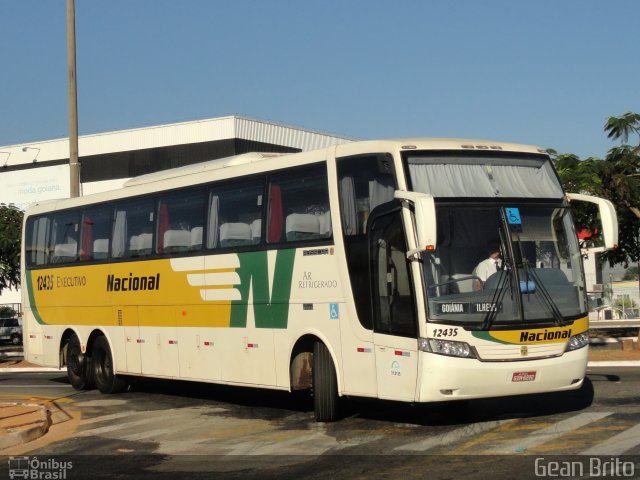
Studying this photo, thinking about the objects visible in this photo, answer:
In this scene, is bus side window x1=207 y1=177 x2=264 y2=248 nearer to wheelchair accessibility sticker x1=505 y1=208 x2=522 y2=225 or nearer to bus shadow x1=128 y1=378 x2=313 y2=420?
bus shadow x1=128 y1=378 x2=313 y2=420

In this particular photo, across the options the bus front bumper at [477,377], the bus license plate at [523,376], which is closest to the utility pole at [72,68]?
the bus front bumper at [477,377]

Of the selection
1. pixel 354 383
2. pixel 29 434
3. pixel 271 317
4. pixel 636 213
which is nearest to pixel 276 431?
pixel 354 383

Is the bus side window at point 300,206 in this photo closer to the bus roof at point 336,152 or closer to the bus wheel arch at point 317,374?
the bus roof at point 336,152

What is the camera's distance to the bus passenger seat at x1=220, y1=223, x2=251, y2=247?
15688 millimetres

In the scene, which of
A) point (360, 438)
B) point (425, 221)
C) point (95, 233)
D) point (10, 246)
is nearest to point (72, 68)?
point (95, 233)

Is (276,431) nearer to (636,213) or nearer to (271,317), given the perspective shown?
(271,317)

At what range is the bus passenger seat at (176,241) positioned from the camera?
1723cm

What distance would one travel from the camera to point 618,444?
1087 centimetres

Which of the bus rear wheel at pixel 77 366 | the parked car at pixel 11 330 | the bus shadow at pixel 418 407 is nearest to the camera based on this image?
the bus shadow at pixel 418 407

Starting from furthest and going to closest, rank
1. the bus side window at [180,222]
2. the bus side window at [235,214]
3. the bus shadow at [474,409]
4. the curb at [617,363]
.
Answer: the curb at [617,363] < the bus side window at [180,222] < the bus side window at [235,214] < the bus shadow at [474,409]

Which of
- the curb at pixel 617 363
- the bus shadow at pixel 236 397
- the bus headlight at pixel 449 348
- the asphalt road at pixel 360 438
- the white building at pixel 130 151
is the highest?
the white building at pixel 130 151

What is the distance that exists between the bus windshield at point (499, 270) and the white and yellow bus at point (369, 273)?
0.06 ft

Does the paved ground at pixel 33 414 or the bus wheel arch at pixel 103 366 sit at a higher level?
the bus wheel arch at pixel 103 366

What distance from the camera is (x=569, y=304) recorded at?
42.0 ft
